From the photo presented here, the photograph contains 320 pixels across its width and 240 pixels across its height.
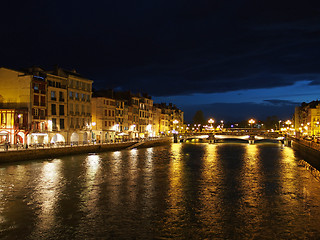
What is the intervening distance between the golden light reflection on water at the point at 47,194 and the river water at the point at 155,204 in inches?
2.4

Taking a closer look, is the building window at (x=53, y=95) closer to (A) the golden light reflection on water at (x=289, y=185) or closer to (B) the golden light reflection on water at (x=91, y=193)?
(B) the golden light reflection on water at (x=91, y=193)

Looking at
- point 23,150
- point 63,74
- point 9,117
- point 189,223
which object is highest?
point 63,74

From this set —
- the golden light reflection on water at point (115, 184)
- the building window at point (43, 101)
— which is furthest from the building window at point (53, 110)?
the golden light reflection on water at point (115, 184)

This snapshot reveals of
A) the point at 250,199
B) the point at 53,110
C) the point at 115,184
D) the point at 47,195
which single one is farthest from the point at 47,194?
the point at 53,110

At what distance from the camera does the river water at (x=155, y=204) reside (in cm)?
1922

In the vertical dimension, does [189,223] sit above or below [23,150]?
below

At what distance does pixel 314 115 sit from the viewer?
454ft

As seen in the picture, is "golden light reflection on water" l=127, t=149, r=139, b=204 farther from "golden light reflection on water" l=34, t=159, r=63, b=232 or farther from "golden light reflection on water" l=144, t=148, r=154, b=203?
"golden light reflection on water" l=34, t=159, r=63, b=232

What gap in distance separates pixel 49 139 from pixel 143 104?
56.9 m

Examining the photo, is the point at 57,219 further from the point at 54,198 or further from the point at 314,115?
the point at 314,115

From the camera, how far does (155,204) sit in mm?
25250

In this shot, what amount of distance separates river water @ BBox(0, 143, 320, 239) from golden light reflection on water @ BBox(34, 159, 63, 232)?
0.06 meters

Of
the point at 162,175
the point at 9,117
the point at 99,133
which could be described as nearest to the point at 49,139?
the point at 9,117

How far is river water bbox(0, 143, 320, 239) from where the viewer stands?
19.2 meters
